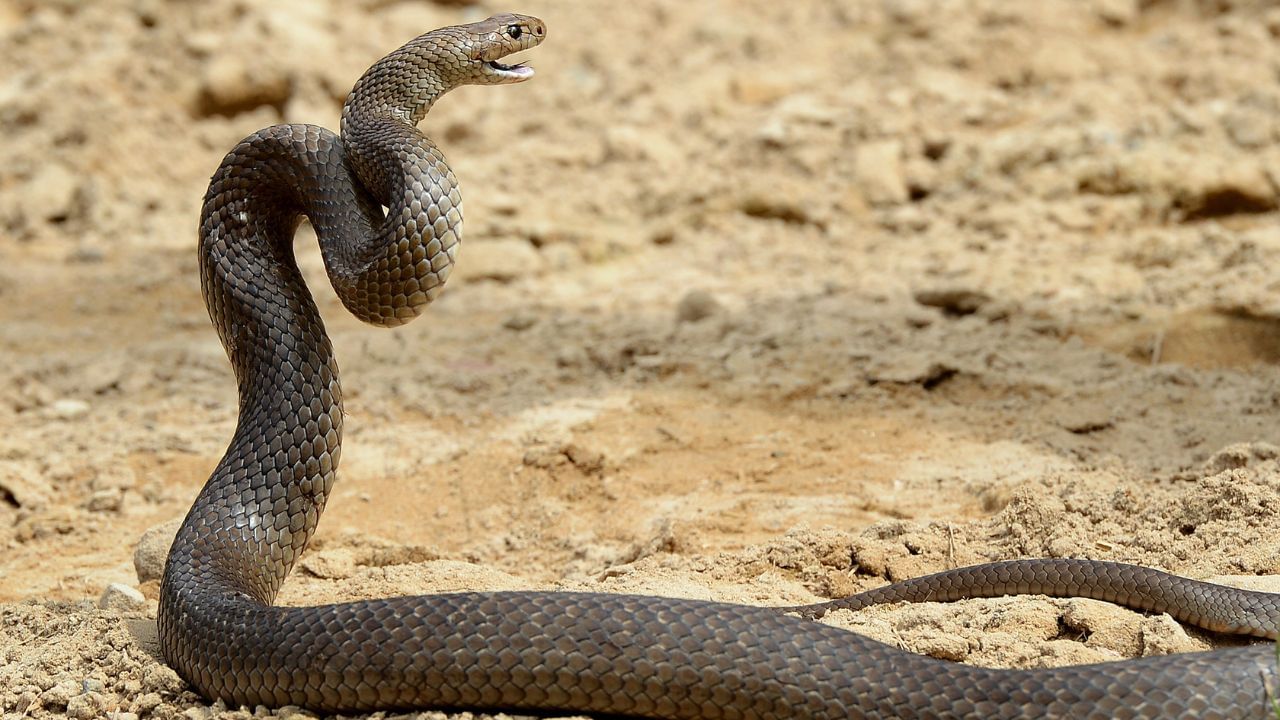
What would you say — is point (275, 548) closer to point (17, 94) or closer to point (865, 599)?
point (865, 599)

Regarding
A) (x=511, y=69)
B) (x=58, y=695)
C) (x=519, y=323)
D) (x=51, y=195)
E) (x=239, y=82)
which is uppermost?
(x=511, y=69)

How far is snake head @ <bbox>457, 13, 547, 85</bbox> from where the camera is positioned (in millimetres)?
4980

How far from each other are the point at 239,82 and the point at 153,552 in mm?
7532

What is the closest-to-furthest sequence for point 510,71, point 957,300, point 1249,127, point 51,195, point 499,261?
1. point 510,71
2. point 957,300
3. point 1249,127
4. point 499,261
5. point 51,195

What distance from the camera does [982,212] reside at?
31.9 ft

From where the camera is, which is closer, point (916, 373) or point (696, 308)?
point (916, 373)

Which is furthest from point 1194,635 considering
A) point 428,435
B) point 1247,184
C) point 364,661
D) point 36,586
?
point 1247,184

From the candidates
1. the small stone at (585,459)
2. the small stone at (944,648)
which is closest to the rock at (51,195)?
the small stone at (585,459)

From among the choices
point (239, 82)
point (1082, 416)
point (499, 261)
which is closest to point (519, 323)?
point (499, 261)

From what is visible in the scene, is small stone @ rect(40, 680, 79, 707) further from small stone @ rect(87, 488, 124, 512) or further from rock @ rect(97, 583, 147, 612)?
small stone @ rect(87, 488, 124, 512)

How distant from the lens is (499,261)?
9.83m

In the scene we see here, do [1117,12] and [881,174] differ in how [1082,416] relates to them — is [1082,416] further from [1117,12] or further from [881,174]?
[1117,12]

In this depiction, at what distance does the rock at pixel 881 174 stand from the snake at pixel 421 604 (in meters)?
5.65

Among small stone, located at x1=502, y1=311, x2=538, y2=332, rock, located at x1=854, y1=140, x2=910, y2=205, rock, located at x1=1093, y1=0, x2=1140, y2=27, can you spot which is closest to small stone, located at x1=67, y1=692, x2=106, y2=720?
small stone, located at x1=502, y1=311, x2=538, y2=332
